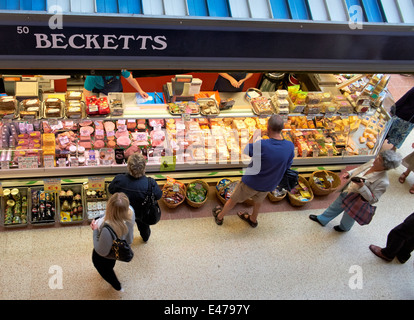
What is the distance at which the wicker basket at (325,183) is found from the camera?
259 inches

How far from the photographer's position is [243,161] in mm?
6195

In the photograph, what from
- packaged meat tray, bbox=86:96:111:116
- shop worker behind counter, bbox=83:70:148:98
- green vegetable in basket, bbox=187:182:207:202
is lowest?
green vegetable in basket, bbox=187:182:207:202

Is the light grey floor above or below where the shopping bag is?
below

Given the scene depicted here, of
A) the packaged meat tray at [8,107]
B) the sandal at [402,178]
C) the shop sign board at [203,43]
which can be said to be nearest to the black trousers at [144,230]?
the packaged meat tray at [8,107]

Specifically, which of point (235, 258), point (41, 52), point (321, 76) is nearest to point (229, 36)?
point (41, 52)

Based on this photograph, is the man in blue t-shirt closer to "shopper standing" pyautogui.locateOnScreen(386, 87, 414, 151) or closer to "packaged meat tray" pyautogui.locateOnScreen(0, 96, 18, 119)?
"shopper standing" pyautogui.locateOnScreen(386, 87, 414, 151)

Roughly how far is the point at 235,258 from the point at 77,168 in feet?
7.91

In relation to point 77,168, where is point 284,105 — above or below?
above

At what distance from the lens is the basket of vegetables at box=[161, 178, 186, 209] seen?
6023mm

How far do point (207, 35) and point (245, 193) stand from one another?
8.19 ft

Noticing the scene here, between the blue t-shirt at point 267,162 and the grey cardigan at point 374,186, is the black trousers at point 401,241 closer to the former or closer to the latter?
the grey cardigan at point 374,186

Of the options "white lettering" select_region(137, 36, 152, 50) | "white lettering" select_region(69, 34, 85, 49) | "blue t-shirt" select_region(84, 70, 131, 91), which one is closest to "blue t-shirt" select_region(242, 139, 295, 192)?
"white lettering" select_region(137, 36, 152, 50)
